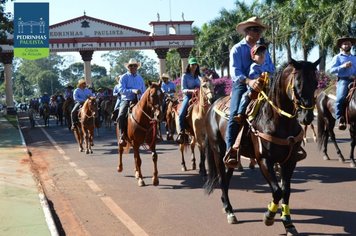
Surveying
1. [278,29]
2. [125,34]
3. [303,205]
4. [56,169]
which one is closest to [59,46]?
[125,34]

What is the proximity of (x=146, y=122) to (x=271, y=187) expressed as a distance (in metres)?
4.52

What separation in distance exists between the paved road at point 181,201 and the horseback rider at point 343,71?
125 centimetres

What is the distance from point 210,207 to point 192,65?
4302 mm

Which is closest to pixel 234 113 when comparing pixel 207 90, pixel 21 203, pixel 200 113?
pixel 207 90

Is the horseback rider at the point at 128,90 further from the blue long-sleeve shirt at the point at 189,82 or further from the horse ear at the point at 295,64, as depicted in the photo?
the horse ear at the point at 295,64

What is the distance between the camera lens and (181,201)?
8086 mm

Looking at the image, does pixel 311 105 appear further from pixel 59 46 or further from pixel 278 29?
pixel 59 46

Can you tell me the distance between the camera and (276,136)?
5730 millimetres

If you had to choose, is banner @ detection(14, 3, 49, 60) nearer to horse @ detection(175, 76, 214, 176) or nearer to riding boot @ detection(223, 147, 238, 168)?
horse @ detection(175, 76, 214, 176)

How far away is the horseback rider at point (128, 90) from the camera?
1051cm

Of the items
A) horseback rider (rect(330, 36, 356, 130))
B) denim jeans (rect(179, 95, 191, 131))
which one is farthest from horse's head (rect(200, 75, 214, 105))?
horseback rider (rect(330, 36, 356, 130))

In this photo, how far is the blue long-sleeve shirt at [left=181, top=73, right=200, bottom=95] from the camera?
11.1 metres

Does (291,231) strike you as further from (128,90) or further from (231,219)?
(128,90)

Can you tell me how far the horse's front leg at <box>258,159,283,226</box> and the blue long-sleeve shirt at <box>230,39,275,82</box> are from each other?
4.16 feet
